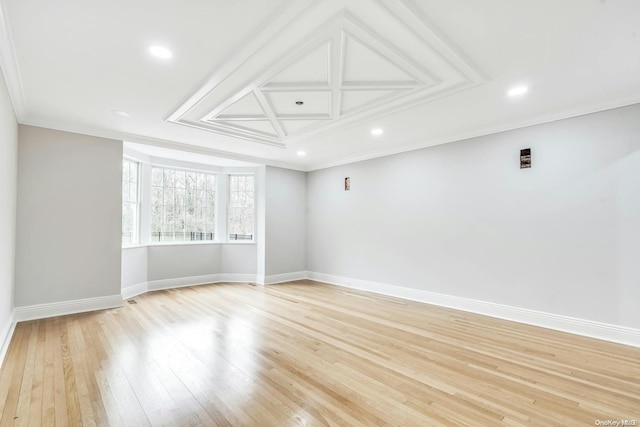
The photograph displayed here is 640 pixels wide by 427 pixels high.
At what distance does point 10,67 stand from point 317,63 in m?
2.62

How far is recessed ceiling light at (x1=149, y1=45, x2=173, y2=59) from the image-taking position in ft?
7.78

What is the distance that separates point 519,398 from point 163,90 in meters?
4.10

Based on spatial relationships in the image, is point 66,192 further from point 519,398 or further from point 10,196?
point 519,398

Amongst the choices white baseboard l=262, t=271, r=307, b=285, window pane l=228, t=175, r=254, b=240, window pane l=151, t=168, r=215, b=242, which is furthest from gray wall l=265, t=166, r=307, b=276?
window pane l=151, t=168, r=215, b=242

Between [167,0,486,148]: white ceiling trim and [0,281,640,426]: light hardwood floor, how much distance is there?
2610 mm

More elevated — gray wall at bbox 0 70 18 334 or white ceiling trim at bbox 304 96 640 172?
white ceiling trim at bbox 304 96 640 172

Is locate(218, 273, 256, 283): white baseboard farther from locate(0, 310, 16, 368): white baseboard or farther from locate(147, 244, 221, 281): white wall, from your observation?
locate(0, 310, 16, 368): white baseboard

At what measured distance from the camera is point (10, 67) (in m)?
2.59

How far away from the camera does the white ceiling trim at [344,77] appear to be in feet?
7.08

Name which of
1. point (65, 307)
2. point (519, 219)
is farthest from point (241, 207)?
point (519, 219)

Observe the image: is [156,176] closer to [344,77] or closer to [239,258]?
[239,258]

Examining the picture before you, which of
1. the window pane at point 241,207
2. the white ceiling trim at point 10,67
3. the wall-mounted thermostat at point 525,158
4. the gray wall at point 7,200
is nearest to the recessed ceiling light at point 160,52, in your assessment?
the white ceiling trim at point 10,67

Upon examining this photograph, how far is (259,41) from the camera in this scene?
2268 mm

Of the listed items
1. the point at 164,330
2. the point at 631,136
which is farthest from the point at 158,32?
the point at 631,136
